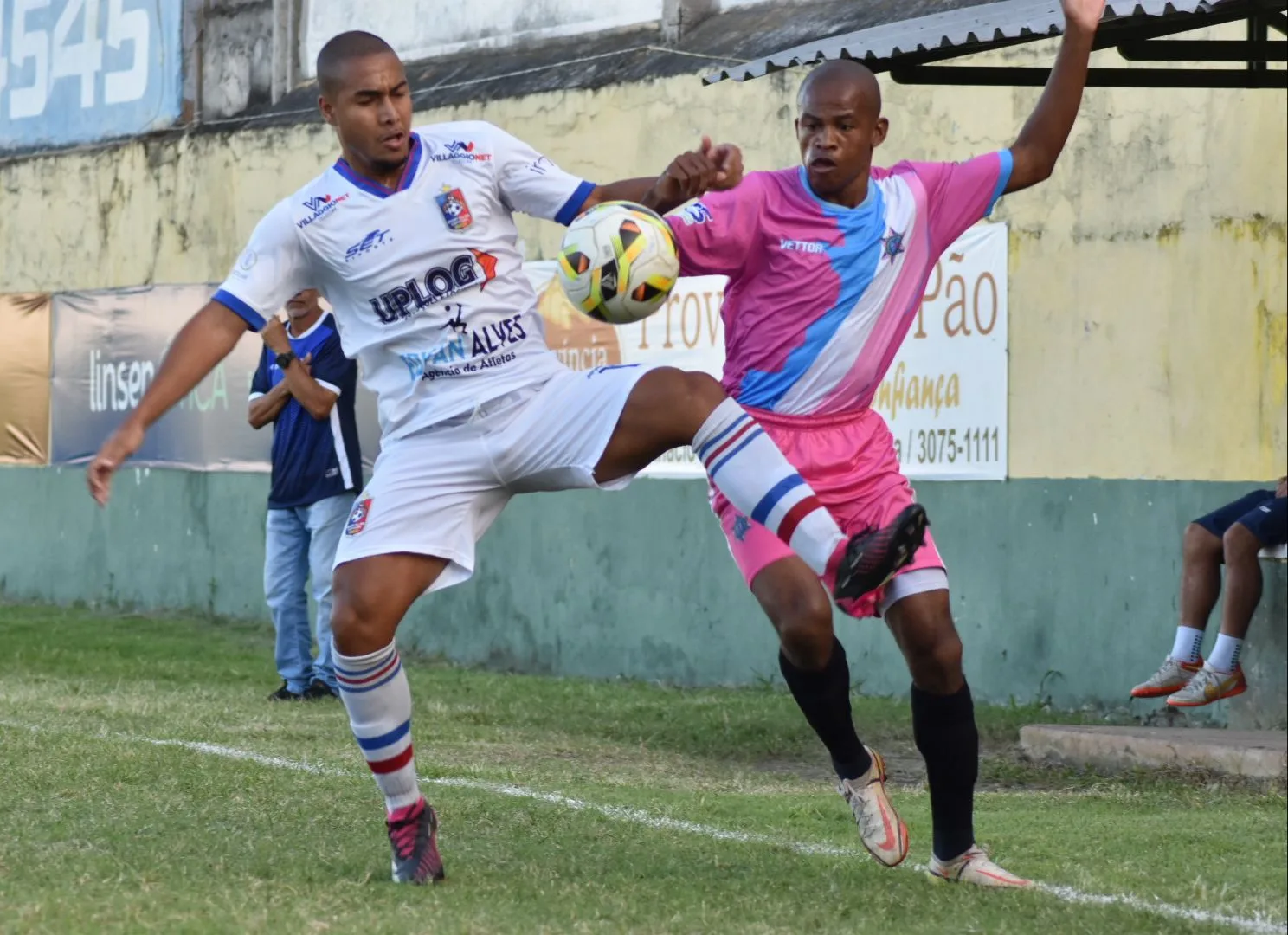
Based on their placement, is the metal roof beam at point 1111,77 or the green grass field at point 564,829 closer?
the green grass field at point 564,829

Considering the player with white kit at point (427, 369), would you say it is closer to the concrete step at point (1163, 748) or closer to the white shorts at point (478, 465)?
the white shorts at point (478, 465)

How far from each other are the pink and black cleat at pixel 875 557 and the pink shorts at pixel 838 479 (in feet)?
Answer: 1.78

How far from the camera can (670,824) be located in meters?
7.11

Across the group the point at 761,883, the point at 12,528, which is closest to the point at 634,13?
the point at 12,528

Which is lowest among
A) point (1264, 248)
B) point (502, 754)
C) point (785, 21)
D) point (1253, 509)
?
point (502, 754)

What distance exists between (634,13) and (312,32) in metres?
3.51

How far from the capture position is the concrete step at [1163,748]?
28.0 ft

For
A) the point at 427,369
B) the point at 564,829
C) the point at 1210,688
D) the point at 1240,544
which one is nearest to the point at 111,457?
the point at 427,369

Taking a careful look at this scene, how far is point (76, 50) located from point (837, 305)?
44.7 ft

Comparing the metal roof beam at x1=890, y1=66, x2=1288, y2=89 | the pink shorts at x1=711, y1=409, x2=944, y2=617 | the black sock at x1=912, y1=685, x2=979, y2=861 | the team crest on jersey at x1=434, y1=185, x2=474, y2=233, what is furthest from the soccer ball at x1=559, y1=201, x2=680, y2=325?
the metal roof beam at x1=890, y1=66, x2=1288, y2=89

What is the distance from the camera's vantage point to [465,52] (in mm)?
15156

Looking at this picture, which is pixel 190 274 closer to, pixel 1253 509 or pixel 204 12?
pixel 204 12

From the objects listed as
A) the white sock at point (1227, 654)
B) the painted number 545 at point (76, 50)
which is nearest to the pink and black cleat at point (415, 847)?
the white sock at point (1227, 654)

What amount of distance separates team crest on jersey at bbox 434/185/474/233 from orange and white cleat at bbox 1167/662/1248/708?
14.8 ft
